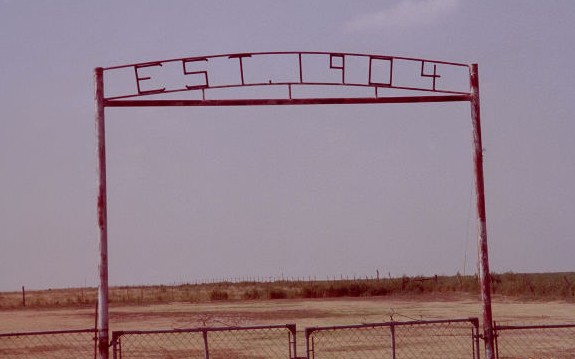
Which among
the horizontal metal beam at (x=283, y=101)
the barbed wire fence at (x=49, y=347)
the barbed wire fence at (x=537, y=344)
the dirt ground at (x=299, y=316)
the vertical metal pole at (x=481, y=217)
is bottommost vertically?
the dirt ground at (x=299, y=316)

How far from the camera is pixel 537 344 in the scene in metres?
21.0

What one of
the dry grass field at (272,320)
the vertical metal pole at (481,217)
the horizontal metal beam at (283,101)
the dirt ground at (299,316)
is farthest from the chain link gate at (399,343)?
the horizontal metal beam at (283,101)

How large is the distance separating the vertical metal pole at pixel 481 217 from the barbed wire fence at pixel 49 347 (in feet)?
33.4

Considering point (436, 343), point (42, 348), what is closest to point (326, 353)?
point (436, 343)

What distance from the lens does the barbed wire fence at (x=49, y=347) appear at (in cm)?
2083

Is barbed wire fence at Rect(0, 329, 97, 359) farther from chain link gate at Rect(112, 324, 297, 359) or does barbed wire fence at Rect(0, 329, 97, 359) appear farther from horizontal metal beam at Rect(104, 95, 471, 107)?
horizontal metal beam at Rect(104, 95, 471, 107)

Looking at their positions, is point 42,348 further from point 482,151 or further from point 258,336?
point 482,151

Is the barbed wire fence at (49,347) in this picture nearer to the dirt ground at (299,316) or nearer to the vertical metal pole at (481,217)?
the dirt ground at (299,316)

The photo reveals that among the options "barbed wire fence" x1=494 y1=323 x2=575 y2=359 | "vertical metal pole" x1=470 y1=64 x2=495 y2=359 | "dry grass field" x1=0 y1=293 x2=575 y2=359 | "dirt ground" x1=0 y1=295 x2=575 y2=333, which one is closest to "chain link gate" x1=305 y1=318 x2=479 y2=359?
"dry grass field" x1=0 y1=293 x2=575 y2=359

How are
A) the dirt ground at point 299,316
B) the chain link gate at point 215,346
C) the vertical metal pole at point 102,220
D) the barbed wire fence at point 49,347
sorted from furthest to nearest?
1. the dirt ground at point 299,316
2. the barbed wire fence at point 49,347
3. the chain link gate at point 215,346
4. the vertical metal pole at point 102,220

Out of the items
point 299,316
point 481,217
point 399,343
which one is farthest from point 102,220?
point 299,316

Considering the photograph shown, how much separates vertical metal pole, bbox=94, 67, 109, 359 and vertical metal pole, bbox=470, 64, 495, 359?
212 inches

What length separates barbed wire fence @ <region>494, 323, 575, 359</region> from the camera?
722 inches

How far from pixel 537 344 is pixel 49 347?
1303 centimetres
